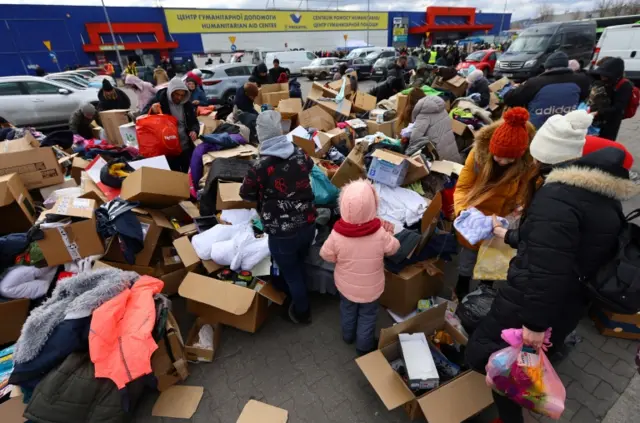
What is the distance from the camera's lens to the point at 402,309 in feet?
9.02

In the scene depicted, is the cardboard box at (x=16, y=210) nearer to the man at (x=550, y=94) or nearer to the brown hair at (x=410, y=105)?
the brown hair at (x=410, y=105)

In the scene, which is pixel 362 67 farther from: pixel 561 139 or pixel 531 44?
pixel 561 139

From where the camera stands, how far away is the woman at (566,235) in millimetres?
1257

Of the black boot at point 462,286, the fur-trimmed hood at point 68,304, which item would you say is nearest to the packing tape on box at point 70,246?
the fur-trimmed hood at point 68,304

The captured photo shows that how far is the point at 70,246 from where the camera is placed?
2.58 m

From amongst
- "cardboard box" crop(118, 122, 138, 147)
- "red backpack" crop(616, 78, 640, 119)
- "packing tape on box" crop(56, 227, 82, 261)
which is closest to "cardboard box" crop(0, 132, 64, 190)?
"cardboard box" crop(118, 122, 138, 147)

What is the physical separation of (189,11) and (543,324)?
34016mm

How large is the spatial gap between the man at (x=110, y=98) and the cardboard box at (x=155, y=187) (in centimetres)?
431

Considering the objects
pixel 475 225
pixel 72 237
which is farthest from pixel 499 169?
pixel 72 237

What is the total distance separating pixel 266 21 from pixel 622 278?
35.5m

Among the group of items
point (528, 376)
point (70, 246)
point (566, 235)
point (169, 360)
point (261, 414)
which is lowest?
point (261, 414)

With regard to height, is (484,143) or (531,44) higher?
(531,44)

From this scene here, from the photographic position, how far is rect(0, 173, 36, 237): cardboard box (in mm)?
3039

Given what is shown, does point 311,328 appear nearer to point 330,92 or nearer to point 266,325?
point 266,325
